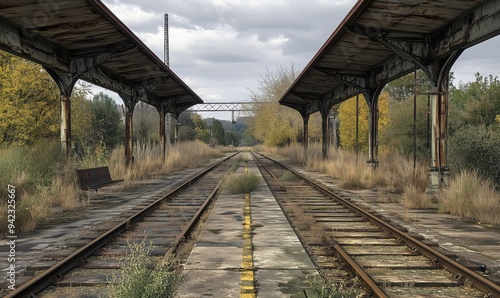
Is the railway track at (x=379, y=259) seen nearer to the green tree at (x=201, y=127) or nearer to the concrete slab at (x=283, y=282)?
the concrete slab at (x=283, y=282)

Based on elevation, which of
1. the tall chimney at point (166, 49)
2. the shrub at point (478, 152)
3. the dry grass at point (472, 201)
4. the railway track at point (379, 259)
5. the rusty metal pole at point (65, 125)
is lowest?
the railway track at point (379, 259)

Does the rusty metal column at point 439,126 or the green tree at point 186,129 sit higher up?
the green tree at point 186,129

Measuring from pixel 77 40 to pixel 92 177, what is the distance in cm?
449

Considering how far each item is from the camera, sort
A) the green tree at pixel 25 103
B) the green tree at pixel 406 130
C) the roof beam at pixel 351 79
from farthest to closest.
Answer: the green tree at pixel 406 130, the green tree at pixel 25 103, the roof beam at pixel 351 79

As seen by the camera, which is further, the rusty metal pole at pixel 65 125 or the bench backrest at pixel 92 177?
the rusty metal pole at pixel 65 125

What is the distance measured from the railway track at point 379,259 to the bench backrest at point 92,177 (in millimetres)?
6404

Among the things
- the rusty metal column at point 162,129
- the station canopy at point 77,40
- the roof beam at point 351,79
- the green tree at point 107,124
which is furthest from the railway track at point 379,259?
the green tree at point 107,124

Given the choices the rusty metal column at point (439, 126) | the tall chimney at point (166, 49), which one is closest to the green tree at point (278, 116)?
the tall chimney at point (166, 49)

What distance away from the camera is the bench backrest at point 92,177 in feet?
40.1

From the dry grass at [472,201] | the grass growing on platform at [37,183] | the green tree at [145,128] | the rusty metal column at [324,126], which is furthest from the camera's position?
the green tree at [145,128]

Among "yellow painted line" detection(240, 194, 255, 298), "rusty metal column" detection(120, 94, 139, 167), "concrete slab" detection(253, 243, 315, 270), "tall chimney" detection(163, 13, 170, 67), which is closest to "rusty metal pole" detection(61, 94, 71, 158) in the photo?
"rusty metal column" detection(120, 94, 139, 167)

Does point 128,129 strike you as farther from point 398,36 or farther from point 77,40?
point 398,36

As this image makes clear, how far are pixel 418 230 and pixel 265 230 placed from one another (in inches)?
126

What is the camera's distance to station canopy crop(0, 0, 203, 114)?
9.90 meters
